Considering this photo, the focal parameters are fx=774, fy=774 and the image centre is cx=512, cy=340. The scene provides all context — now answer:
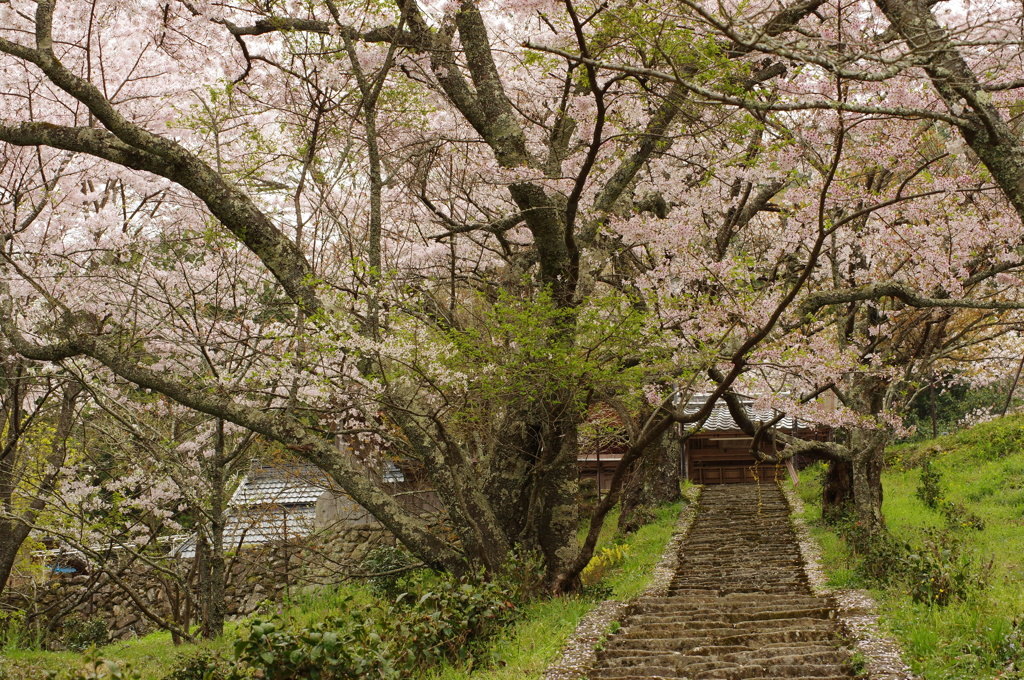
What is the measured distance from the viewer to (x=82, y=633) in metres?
13.0

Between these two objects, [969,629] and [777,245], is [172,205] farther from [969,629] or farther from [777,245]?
[969,629]

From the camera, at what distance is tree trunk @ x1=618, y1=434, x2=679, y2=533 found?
15.2 metres

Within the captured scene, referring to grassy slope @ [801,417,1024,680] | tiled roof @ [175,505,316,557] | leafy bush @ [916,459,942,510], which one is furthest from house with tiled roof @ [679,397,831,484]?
tiled roof @ [175,505,316,557]

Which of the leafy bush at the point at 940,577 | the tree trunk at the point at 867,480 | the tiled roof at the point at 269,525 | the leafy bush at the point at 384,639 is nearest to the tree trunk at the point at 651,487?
the tree trunk at the point at 867,480

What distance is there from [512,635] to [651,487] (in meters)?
9.72

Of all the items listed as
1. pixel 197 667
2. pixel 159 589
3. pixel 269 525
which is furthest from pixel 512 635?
pixel 159 589

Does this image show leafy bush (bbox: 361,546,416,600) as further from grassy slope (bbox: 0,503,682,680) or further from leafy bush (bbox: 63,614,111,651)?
leafy bush (bbox: 63,614,111,651)

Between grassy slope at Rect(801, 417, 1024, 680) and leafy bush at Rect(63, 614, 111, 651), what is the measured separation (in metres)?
11.7

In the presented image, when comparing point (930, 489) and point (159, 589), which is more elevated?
point (930, 489)

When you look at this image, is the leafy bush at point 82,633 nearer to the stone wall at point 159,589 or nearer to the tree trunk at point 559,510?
the stone wall at point 159,589

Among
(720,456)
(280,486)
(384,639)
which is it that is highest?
(280,486)

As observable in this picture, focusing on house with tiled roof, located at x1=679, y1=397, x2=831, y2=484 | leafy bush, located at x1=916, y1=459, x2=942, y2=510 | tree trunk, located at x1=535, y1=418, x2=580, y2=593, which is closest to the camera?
tree trunk, located at x1=535, y1=418, x2=580, y2=593

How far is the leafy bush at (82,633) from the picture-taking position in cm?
1291

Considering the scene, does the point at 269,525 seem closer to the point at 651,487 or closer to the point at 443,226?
the point at 443,226
